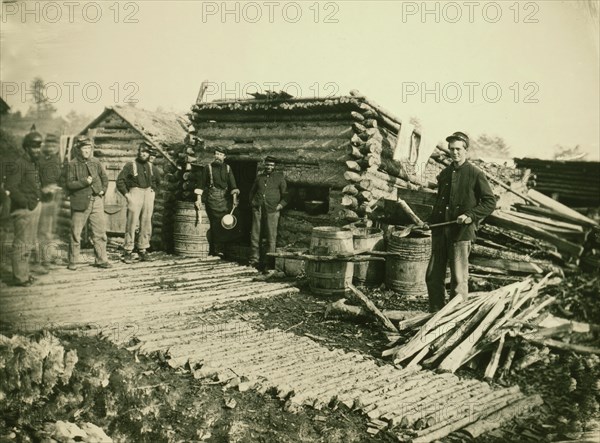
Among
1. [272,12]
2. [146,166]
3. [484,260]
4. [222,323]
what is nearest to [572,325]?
[484,260]

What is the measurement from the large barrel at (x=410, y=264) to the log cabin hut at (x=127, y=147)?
13.3ft

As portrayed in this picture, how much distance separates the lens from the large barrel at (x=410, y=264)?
24.5 feet

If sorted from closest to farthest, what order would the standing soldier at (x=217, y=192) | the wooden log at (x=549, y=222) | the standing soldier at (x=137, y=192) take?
the wooden log at (x=549, y=222), the standing soldier at (x=137, y=192), the standing soldier at (x=217, y=192)

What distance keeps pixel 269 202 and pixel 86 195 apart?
11.5 feet

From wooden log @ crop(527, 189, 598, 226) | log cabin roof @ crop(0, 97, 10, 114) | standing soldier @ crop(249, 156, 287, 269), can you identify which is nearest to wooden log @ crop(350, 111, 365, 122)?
standing soldier @ crop(249, 156, 287, 269)

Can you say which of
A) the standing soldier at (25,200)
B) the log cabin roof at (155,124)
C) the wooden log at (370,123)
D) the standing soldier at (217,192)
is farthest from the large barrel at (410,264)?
the standing soldier at (25,200)

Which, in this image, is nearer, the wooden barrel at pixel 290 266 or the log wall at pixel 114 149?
the log wall at pixel 114 149

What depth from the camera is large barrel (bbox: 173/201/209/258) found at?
926cm

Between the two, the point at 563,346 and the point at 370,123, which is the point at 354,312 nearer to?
the point at 563,346

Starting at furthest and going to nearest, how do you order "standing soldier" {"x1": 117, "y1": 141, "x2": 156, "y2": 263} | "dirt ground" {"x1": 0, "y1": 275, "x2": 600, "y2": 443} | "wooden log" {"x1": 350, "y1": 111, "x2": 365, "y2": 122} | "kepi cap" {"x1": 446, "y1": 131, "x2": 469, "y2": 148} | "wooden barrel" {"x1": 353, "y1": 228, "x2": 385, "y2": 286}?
"wooden log" {"x1": 350, "y1": 111, "x2": 365, "y2": 122} → "wooden barrel" {"x1": 353, "y1": 228, "x2": 385, "y2": 286} → "standing soldier" {"x1": 117, "y1": 141, "x2": 156, "y2": 263} → "kepi cap" {"x1": 446, "y1": 131, "x2": 469, "y2": 148} → "dirt ground" {"x1": 0, "y1": 275, "x2": 600, "y2": 443}

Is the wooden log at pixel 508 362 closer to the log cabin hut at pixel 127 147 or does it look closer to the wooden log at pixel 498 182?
the wooden log at pixel 498 182

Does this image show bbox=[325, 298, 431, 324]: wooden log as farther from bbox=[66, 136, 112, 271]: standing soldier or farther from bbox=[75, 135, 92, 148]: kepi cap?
bbox=[75, 135, 92, 148]: kepi cap

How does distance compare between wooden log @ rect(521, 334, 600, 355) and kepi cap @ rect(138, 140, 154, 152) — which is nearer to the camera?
wooden log @ rect(521, 334, 600, 355)

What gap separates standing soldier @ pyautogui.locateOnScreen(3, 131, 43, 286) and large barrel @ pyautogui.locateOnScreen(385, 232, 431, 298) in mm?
4834
